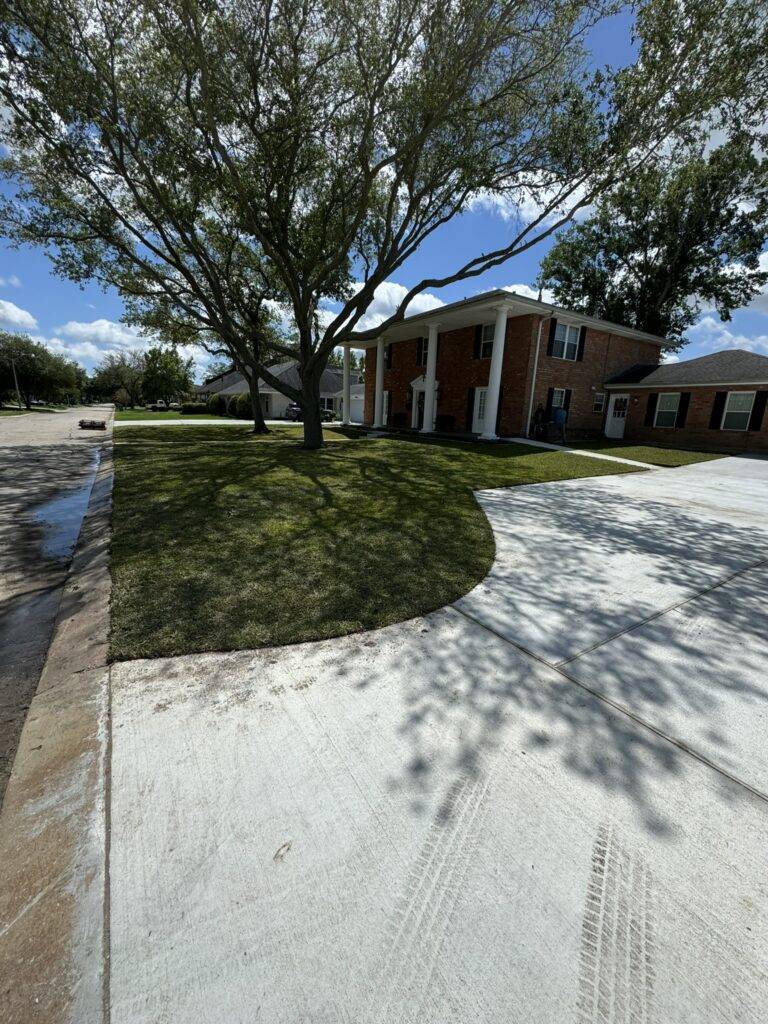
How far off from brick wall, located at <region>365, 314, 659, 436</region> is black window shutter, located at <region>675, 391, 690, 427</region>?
3.14m

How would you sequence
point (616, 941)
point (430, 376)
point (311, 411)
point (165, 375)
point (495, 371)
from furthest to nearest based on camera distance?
1. point (165, 375)
2. point (430, 376)
3. point (495, 371)
4. point (311, 411)
5. point (616, 941)

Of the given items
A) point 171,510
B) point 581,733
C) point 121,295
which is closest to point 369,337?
point 171,510

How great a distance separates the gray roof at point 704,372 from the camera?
58.3 ft

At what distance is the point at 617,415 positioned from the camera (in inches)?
860

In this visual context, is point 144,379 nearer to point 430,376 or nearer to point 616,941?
point 430,376

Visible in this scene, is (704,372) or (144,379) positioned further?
(144,379)

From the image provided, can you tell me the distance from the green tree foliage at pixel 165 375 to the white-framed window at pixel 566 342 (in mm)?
47247

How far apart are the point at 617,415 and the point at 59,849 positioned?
24579mm

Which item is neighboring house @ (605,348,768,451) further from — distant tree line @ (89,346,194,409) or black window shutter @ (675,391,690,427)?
distant tree line @ (89,346,194,409)

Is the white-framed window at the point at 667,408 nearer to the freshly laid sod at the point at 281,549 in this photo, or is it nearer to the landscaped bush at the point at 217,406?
the freshly laid sod at the point at 281,549

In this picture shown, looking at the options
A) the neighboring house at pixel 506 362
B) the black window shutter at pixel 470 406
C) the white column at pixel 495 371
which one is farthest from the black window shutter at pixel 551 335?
the black window shutter at pixel 470 406

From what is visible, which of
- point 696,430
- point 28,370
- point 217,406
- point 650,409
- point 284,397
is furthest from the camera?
point 28,370

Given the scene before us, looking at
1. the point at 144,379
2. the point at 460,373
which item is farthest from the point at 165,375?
the point at 460,373

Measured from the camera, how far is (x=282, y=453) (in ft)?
41.6
